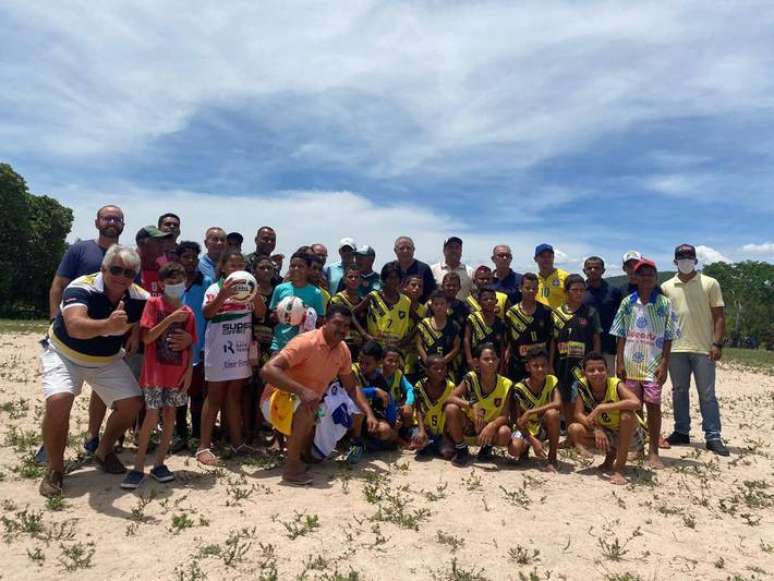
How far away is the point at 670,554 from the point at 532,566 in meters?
1.21

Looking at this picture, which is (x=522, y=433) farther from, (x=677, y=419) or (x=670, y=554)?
(x=677, y=419)

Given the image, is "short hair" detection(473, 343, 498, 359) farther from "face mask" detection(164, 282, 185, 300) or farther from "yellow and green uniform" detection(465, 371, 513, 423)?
"face mask" detection(164, 282, 185, 300)

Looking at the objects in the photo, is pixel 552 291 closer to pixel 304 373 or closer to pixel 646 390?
pixel 646 390

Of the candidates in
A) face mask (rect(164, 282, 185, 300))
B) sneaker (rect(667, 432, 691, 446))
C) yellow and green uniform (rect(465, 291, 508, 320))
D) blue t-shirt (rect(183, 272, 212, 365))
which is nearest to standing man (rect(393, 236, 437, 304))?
yellow and green uniform (rect(465, 291, 508, 320))

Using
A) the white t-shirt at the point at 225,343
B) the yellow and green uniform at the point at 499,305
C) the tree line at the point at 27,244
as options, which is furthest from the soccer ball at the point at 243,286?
the tree line at the point at 27,244

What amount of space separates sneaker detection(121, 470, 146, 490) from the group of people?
9 cm

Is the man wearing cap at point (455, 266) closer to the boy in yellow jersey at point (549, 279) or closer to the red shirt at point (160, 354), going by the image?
the boy in yellow jersey at point (549, 279)

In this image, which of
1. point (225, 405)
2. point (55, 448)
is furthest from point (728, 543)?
point (55, 448)

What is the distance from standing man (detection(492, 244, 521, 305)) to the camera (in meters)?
8.42

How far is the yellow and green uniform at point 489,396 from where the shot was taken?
21.8 ft

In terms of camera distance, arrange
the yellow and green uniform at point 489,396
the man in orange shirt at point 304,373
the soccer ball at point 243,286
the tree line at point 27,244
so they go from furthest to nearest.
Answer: the tree line at point 27,244 → the yellow and green uniform at point 489,396 → the soccer ball at point 243,286 → the man in orange shirt at point 304,373

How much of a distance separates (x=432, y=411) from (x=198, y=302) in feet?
10.3

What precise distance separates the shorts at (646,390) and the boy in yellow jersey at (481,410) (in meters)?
1.60

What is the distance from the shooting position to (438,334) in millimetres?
7344
